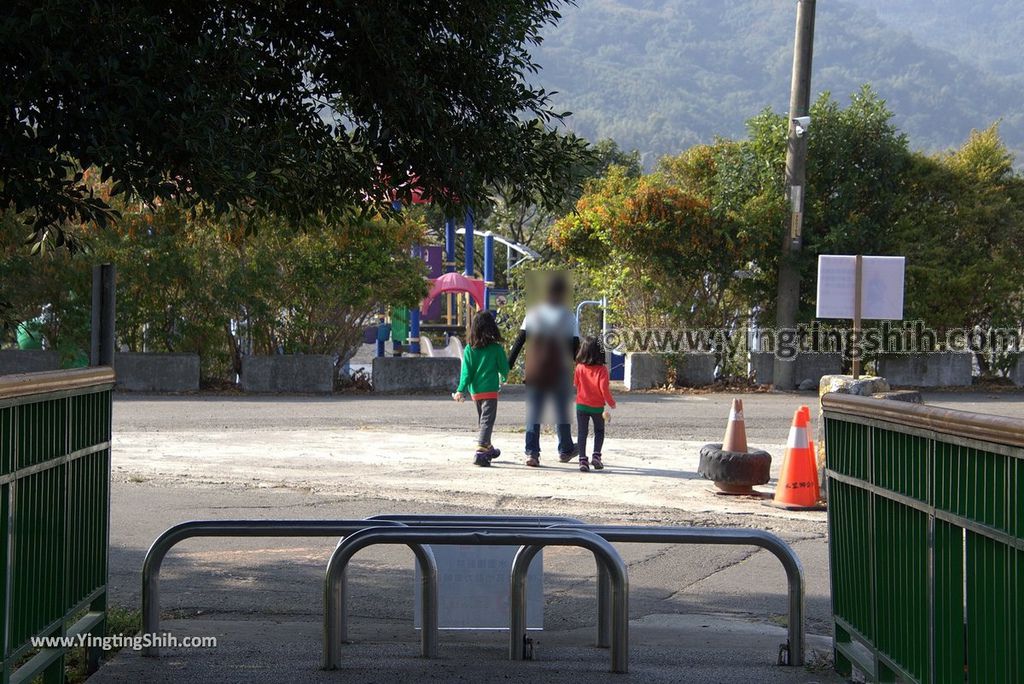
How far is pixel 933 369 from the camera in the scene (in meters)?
22.6

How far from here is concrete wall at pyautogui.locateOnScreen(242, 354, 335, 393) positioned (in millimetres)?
20328

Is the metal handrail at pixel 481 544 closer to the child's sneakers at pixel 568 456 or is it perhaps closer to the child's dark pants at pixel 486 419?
the child's dark pants at pixel 486 419

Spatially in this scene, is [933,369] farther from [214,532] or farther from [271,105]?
[214,532]

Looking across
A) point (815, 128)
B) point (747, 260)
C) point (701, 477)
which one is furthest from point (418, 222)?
point (701, 477)

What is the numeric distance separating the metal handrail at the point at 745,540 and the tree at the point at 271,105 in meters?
2.34

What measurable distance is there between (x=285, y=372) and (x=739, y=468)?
11167 mm

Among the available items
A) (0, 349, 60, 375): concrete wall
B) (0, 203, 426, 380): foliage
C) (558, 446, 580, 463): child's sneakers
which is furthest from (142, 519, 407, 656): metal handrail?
(0, 349, 60, 375): concrete wall

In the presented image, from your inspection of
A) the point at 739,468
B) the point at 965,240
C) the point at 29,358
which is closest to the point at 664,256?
the point at 965,240

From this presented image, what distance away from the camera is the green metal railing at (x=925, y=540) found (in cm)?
365

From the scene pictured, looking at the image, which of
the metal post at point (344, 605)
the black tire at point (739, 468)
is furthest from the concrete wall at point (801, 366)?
the metal post at point (344, 605)

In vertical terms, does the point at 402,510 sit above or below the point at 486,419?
below

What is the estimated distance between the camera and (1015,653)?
360 centimetres

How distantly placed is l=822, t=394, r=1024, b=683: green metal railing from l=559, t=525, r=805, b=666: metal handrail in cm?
20

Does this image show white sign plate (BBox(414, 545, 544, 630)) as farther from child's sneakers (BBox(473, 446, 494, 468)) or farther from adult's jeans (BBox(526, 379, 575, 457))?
child's sneakers (BBox(473, 446, 494, 468))
